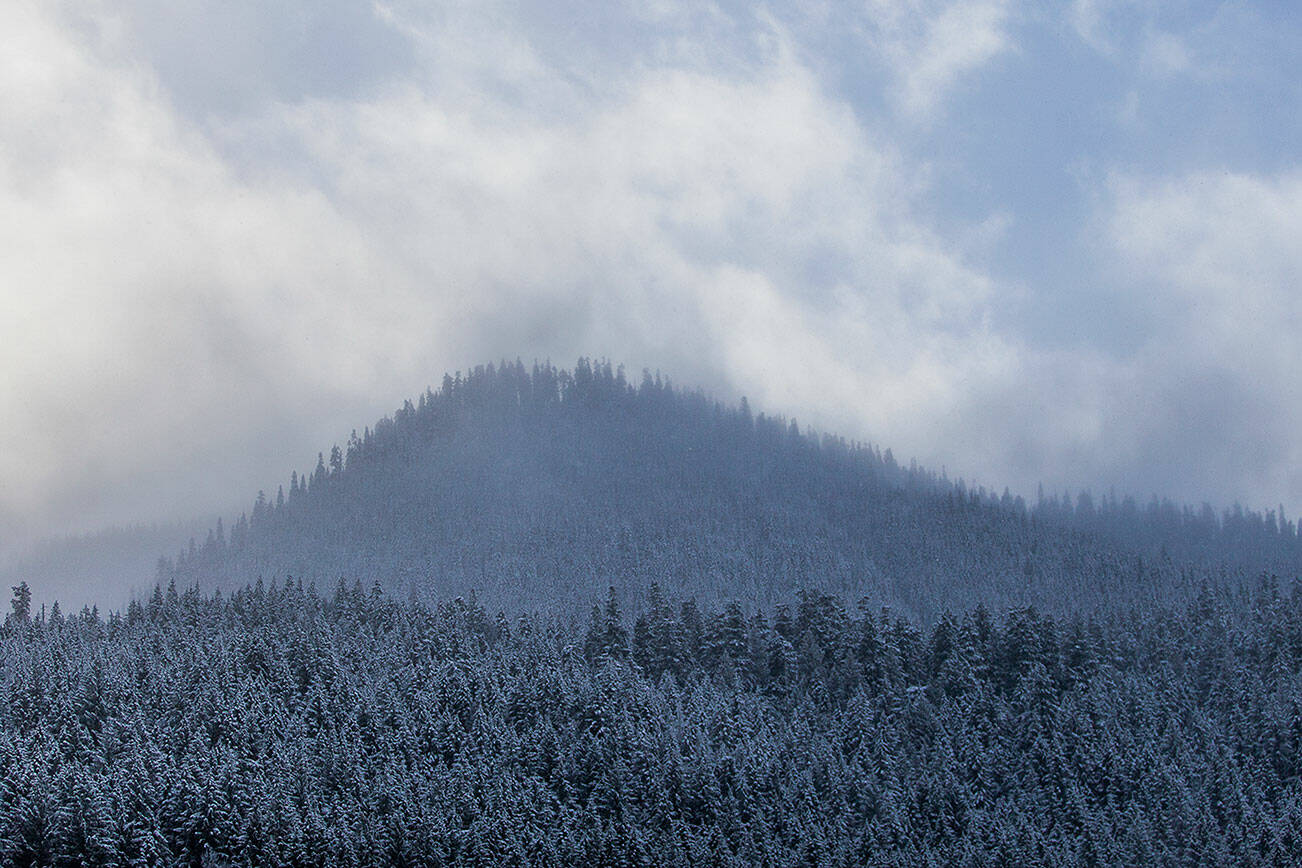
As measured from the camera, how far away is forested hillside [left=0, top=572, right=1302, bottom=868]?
9369 cm

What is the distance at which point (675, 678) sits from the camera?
130 meters

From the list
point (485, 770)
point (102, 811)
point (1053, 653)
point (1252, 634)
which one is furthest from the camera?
point (1252, 634)

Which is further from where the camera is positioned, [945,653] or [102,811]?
[945,653]

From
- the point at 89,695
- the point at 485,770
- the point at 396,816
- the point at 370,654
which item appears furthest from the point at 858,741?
the point at 89,695

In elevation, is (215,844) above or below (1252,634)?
below

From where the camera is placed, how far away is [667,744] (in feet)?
349

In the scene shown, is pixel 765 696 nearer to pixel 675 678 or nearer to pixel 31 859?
pixel 675 678

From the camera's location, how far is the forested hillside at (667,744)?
93.7 m

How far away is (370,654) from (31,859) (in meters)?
43.5

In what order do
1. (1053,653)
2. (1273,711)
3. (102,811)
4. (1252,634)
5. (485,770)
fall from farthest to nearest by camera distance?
(1252,634) → (1053,653) → (1273,711) → (485,770) → (102,811)

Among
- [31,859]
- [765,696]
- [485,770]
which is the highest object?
[765,696]

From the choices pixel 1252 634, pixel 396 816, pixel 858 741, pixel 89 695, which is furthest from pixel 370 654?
pixel 1252 634

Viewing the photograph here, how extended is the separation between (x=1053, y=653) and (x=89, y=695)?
99.2m

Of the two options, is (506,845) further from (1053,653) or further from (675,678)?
(1053,653)
